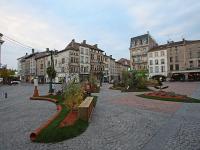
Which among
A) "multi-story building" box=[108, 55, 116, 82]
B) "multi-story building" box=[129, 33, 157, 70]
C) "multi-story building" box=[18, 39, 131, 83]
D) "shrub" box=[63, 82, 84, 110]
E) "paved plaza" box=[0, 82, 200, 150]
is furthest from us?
"multi-story building" box=[108, 55, 116, 82]

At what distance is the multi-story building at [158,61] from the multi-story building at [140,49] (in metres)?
3.78

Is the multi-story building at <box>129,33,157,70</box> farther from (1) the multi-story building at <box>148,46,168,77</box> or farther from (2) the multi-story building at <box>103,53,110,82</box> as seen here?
(2) the multi-story building at <box>103,53,110,82</box>

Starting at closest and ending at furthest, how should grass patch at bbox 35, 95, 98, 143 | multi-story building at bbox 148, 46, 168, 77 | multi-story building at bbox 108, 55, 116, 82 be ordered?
grass patch at bbox 35, 95, 98, 143
multi-story building at bbox 148, 46, 168, 77
multi-story building at bbox 108, 55, 116, 82

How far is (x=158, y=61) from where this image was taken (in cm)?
6994

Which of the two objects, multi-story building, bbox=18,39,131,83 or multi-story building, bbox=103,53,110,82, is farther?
multi-story building, bbox=103,53,110,82

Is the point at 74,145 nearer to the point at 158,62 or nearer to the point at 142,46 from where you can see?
the point at 158,62

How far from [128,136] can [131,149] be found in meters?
1.17

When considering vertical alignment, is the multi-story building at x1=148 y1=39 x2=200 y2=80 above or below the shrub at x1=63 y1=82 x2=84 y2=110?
above

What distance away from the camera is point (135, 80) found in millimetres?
30250

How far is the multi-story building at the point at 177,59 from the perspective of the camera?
61.7m

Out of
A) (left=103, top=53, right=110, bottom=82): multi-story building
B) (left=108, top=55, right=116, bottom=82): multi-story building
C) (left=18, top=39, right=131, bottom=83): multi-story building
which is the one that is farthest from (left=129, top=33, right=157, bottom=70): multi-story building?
(left=108, top=55, right=116, bottom=82): multi-story building

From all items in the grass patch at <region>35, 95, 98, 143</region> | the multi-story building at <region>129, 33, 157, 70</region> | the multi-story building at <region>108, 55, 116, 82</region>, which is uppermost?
the multi-story building at <region>129, 33, 157, 70</region>

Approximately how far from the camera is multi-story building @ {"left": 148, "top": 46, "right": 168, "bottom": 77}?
6838 cm

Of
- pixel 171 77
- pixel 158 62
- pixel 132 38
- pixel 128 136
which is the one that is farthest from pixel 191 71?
pixel 128 136
